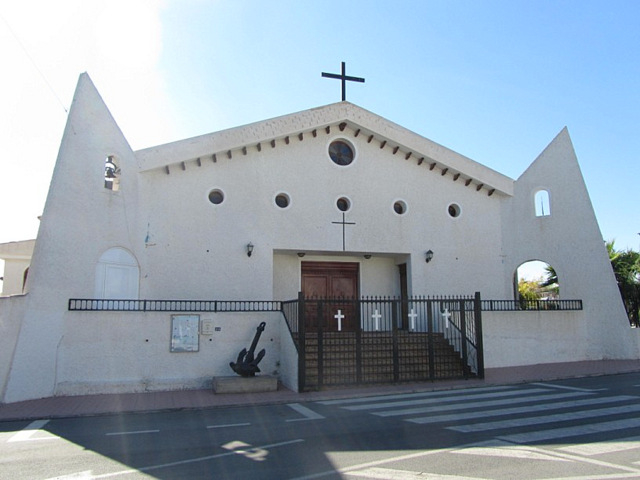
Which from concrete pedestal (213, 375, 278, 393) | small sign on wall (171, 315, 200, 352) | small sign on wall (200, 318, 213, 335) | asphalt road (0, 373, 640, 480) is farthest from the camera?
small sign on wall (200, 318, 213, 335)

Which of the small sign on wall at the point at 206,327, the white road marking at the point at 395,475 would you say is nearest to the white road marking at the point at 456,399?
the white road marking at the point at 395,475

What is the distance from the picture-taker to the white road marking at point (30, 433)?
8.37 meters

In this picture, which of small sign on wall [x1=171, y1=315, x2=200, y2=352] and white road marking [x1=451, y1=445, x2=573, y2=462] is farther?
small sign on wall [x1=171, y1=315, x2=200, y2=352]

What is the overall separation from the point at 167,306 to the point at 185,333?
58.0 inches

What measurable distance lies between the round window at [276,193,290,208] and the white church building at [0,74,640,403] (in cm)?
9

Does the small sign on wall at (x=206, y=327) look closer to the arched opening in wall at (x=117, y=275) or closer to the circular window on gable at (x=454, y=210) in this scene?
the arched opening in wall at (x=117, y=275)

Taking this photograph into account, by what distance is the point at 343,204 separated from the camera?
17.4 meters

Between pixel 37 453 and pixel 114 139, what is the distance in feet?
32.0

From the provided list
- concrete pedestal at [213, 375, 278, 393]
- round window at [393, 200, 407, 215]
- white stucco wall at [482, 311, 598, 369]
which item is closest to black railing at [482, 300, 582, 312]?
white stucco wall at [482, 311, 598, 369]

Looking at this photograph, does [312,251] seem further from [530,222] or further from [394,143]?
[530,222]

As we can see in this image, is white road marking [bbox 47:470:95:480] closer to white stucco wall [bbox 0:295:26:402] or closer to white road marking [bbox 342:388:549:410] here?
white road marking [bbox 342:388:549:410]

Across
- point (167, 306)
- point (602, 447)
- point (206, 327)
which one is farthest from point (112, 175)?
point (602, 447)

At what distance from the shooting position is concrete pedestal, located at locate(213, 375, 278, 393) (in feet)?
41.7

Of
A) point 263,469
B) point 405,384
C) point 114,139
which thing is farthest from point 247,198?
point 263,469
